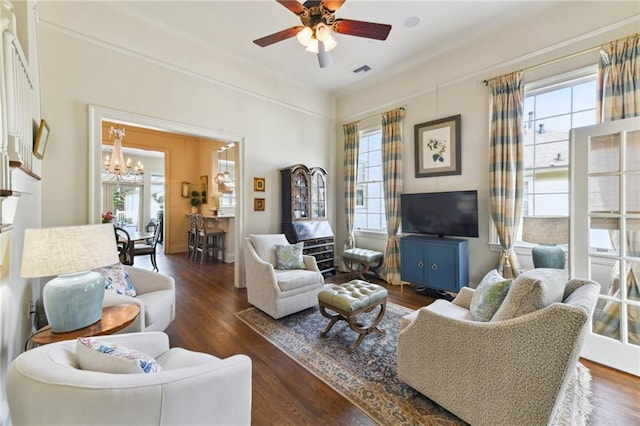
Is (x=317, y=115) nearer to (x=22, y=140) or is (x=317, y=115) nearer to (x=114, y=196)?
(x=22, y=140)

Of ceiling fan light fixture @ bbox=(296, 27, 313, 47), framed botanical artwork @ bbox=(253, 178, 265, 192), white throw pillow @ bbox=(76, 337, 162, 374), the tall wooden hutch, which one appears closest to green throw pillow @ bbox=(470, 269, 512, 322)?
white throw pillow @ bbox=(76, 337, 162, 374)

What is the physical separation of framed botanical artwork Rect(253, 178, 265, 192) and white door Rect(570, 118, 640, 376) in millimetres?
3823

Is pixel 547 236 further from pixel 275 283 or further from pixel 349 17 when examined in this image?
pixel 349 17

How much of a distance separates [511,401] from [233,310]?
2838mm

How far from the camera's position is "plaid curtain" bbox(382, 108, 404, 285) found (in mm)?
4309

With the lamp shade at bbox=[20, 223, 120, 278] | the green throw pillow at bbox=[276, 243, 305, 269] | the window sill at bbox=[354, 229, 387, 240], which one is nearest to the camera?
the lamp shade at bbox=[20, 223, 120, 278]

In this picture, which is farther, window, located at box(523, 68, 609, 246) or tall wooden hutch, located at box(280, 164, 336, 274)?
tall wooden hutch, located at box(280, 164, 336, 274)

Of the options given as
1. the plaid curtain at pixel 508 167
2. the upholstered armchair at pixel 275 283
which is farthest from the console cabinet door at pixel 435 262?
the upholstered armchair at pixel 275 283

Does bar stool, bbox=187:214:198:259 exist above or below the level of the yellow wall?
below

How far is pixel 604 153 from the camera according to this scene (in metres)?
2.24

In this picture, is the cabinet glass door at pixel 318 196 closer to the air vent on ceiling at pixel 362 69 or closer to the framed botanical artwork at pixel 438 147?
the framed botanical artwork at pixel 438 147

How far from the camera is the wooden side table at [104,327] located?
1532 mm

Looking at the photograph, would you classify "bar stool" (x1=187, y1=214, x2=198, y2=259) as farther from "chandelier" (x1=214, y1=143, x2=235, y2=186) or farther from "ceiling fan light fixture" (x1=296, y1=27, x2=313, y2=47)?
"ceiling fan light fixture" (x1=296, y1=27, x2=313, y2=47)

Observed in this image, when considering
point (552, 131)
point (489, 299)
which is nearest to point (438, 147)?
point (552, 131)
